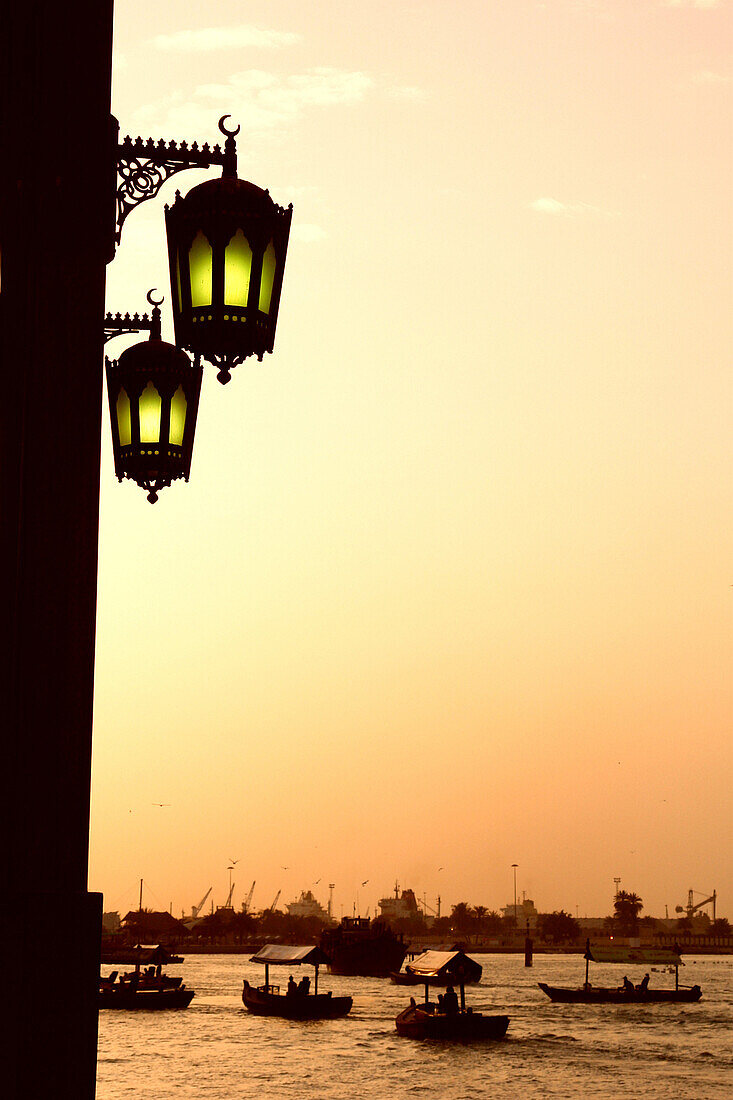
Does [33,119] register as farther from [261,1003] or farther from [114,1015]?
[114,1015]

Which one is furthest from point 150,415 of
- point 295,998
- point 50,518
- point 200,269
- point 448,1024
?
point 295,998

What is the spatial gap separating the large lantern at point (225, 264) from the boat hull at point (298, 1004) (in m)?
75.2

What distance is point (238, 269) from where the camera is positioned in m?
5.20

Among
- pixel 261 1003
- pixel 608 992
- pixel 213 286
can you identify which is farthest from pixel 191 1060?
pixel 213 286

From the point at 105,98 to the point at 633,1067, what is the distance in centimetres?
6895

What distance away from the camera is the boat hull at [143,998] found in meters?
86.4

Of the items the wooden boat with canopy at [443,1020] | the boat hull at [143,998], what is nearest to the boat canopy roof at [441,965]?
the wooden boat with canopy at [443,1020]

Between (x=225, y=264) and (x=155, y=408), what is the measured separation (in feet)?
4.98

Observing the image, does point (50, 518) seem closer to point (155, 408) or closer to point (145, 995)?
point (155, 408)

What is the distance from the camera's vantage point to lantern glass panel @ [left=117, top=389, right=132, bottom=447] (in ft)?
21.7

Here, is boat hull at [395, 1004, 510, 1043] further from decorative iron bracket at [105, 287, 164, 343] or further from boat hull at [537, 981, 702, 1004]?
decorative iron bracket at [105, 287, 164, 343]

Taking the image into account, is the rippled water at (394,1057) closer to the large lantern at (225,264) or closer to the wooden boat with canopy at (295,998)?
the wooden boat with canopy at (295,998)

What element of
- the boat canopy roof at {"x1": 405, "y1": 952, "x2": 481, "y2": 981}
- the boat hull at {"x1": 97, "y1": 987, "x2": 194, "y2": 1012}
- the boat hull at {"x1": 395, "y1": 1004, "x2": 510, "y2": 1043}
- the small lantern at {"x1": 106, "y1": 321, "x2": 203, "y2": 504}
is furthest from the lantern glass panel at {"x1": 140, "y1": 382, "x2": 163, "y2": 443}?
the boat hull at {"x1": 97, "y1": 987, "x2": 194, "y2": 1012}

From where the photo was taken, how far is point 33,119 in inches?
179
